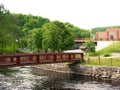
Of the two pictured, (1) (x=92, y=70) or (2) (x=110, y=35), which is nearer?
(1) (x=92, y=70)

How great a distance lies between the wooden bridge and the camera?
1720 inches

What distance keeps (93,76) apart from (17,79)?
43.5 feet

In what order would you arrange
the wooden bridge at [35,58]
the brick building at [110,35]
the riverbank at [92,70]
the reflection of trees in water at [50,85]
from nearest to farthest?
the reflection of trees in water at [50,85], the wooden bridge at [35,58], the riverbank at [92,70], the brick building at [110,35]

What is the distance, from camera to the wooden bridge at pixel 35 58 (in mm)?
43688

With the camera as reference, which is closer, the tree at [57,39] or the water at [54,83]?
the water at [54,83]

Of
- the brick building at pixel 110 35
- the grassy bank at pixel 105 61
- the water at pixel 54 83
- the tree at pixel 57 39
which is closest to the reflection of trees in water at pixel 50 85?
the water at pixel 54 83

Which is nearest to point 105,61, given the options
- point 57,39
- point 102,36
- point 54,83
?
point 54,83

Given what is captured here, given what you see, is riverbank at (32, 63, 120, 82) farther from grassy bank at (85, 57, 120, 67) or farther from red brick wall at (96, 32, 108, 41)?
red brick wall at (96, 32, 108, 41)

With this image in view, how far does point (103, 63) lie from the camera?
54906mm

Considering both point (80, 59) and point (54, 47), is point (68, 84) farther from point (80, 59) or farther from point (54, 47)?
point (54, 47)

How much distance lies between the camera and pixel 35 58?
48.5 m

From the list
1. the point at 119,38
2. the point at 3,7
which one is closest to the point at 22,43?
the point at 3,7

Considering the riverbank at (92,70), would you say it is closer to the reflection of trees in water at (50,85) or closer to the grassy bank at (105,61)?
A: the grassy bank at (105,61)

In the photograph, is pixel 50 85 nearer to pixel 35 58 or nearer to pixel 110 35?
pixel 35 58
